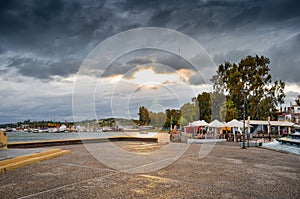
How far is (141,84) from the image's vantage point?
62.1 feet

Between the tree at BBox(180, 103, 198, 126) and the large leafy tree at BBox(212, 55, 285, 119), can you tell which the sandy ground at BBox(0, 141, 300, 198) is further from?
the tree at BBox(180, 103, 198, 126)

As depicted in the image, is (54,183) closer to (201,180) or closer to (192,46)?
(201,180)

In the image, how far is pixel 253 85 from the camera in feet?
138

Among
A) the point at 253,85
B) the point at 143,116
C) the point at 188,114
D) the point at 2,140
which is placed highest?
the point at 253,85

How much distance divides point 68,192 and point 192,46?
51.5ft

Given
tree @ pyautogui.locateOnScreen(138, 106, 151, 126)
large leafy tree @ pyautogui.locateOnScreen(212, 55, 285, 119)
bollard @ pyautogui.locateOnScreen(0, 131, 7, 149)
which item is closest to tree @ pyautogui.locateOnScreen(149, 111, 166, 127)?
tree @ pyautogui.locateOnScreen(138, 106, 151, 126)

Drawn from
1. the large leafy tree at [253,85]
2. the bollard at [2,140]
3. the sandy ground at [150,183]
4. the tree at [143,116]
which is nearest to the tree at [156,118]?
the tree at [143,116]

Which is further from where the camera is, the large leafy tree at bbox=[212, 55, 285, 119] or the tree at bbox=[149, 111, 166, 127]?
the large leafy tree at bbox=[212, 55, 285, 119]

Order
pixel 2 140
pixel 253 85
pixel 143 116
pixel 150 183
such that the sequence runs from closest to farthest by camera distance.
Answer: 1. pixel 150 183
2. pixel 2 140
3. pixel 143 116
4. pixel 253 85

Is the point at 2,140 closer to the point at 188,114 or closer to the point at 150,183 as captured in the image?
the point at 150,183

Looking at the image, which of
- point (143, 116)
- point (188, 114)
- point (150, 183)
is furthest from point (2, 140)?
point (188, 114)

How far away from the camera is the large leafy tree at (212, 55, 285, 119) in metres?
42.2

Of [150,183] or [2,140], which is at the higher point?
[2,140]

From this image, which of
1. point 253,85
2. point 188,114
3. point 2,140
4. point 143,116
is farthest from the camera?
point 188,114
